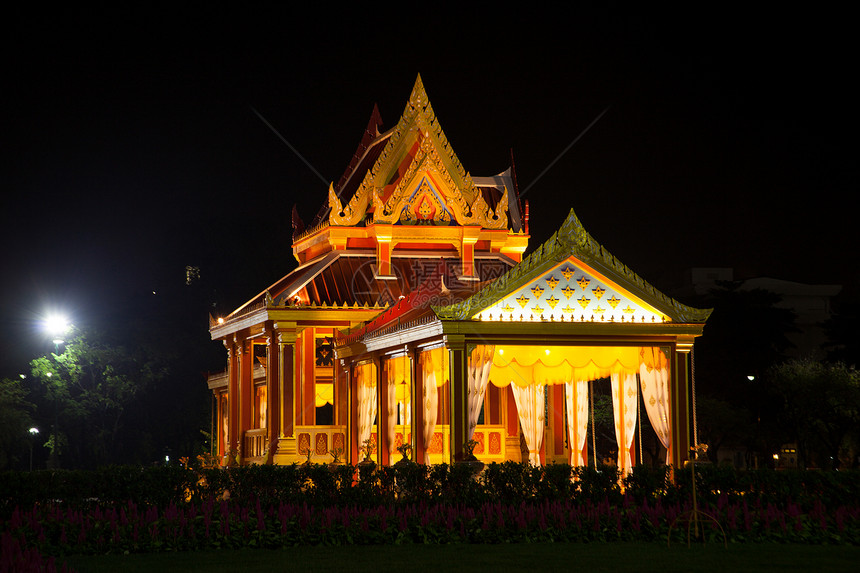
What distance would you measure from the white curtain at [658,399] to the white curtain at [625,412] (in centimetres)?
228

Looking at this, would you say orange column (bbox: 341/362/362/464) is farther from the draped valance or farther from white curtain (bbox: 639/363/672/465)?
white curtain (bbox: 639/363/672/465)

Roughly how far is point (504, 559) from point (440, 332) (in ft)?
23.9

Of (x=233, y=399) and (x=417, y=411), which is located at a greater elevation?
(x=233, y=399)

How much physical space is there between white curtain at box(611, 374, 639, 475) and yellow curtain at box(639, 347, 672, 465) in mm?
2273

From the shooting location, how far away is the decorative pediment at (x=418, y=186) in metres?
31.3

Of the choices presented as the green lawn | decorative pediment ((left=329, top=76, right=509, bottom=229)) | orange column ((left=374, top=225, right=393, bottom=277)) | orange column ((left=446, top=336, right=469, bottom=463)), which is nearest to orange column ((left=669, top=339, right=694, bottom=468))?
orange column ((left=446, top=336, right=469, bottom=463))

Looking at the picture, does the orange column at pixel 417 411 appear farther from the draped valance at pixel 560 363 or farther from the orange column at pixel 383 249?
the orange column at pixel 383 249

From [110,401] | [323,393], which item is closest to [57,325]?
[110,401]

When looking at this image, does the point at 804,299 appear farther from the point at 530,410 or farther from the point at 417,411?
the point at 417,411

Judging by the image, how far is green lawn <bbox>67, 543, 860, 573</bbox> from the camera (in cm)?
1270

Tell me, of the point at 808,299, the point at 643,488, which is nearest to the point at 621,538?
the point at 643,488

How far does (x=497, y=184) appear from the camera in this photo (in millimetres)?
35375

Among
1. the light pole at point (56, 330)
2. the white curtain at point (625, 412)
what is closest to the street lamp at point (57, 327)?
the light pole at point (56, 330)

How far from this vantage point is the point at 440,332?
2019 cm
